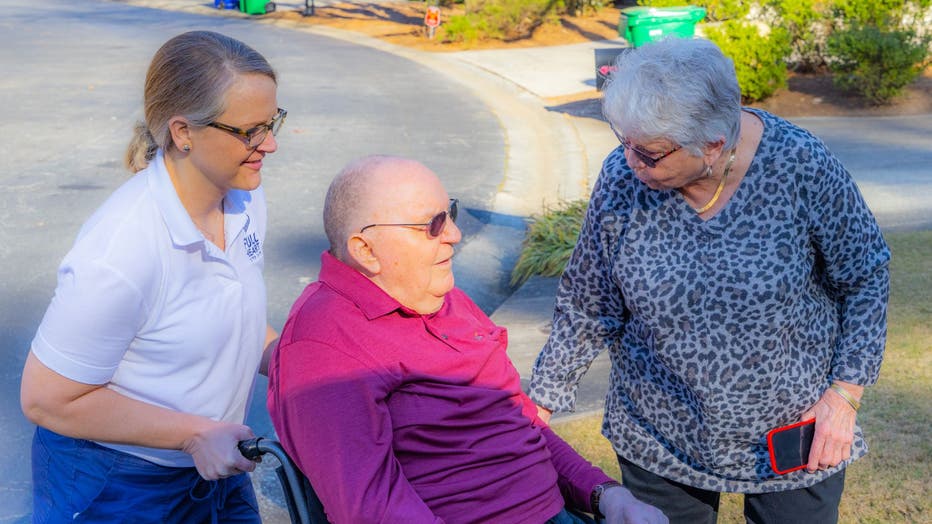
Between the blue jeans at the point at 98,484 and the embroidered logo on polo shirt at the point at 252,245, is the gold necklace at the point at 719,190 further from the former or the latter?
the blue jeans at the point at 98,484

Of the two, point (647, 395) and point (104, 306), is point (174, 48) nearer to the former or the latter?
point (104, 306)

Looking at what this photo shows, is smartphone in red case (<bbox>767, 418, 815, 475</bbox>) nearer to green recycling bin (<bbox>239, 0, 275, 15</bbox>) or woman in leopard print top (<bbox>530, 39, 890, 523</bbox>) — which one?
woman in leopard print top (<bbox>530, 39, 890, 523</bbox>)

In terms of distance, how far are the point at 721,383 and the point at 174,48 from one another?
163 centimetres

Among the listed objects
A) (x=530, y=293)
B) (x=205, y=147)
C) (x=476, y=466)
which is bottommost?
(x=530, y=293)

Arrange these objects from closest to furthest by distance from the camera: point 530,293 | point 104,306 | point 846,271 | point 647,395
Answer: 1. point 104,306
2. point 846,271
3. point 647,395
4. point 530,293

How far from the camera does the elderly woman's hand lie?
2.79 metres

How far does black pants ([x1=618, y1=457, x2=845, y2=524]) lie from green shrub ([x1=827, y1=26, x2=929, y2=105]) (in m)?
12.1

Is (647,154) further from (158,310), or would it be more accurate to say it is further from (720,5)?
(720,5)

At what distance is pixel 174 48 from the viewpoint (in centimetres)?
253

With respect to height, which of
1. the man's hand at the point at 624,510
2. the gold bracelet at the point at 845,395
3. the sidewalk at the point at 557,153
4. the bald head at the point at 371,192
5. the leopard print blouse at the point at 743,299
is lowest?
the sidewalk at the point at 557,153

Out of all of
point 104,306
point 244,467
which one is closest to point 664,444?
point 244,467

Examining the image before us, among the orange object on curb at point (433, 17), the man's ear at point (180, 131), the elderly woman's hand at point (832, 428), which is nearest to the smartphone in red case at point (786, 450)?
the elderly woman's hand at point (832, 428)

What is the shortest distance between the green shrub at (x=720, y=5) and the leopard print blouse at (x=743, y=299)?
1327cm

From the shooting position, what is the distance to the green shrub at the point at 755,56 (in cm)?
1402
